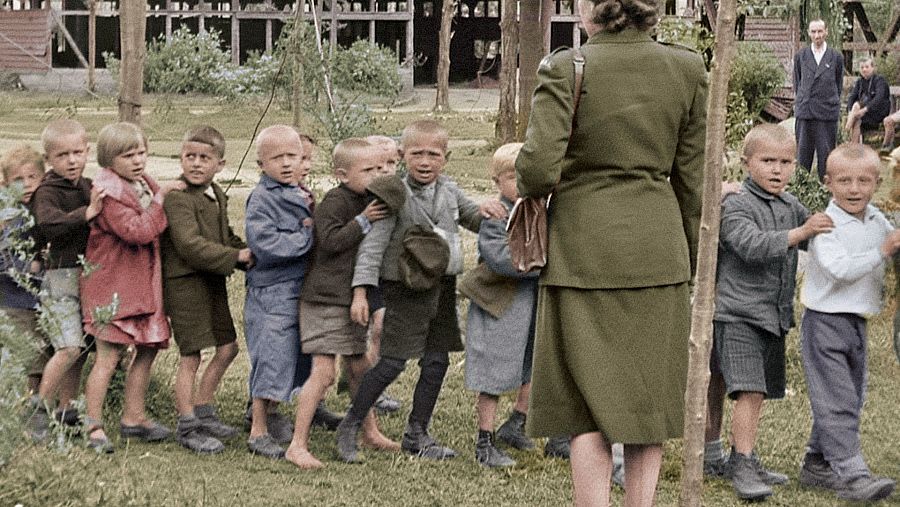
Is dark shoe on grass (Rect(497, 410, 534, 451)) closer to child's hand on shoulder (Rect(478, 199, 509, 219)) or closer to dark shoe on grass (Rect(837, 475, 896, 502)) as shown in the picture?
child's hand on shoulder (Rect(478, 199, 509, 219))

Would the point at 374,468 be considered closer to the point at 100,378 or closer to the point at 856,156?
the point at 100,378

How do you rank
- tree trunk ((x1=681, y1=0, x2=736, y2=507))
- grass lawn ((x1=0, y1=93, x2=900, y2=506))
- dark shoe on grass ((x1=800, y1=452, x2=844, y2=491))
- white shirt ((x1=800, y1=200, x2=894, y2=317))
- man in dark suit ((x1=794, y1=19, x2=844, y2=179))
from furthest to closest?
man in dark suit ((x1=794, y1=19, x2=844, y2=179)) → dark shoe on grass ((x1=800, y1=452, x2=844, y2=491)) → white shirt ((x1=800, y1=200, x2=894, y2=317)) → grass lawn ((x1=0, y1=93, x2=900, y2=506)) → tree trunk ((x1=681, y1=0, x2=736, y2=507))

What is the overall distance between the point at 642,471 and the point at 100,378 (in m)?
2.51

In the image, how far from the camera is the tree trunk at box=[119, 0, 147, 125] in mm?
7539

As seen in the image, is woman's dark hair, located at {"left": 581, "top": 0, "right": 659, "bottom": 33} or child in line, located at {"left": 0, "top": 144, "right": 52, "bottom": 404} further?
child in line, located at {"left": 0, "top": 144, "right": 52, "bottom": 404}

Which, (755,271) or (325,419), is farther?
(325,419)

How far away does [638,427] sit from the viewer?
4680mm

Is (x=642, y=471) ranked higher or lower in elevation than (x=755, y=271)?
lower

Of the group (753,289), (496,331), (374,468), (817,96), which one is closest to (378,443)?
(374,468)

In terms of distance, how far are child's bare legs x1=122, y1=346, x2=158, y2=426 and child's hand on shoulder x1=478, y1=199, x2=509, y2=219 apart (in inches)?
59.6

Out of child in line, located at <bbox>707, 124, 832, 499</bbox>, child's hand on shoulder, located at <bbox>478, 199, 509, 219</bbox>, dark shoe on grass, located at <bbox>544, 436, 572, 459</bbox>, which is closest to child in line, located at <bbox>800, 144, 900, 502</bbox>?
child in line, located at <bbox>707, 124, 832, 499</bbox>

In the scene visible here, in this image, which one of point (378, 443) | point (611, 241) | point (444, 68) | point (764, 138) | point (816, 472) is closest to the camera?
point (611, 241)

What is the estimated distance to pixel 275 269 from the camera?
249 inches

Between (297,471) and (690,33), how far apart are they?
5.36 metres
